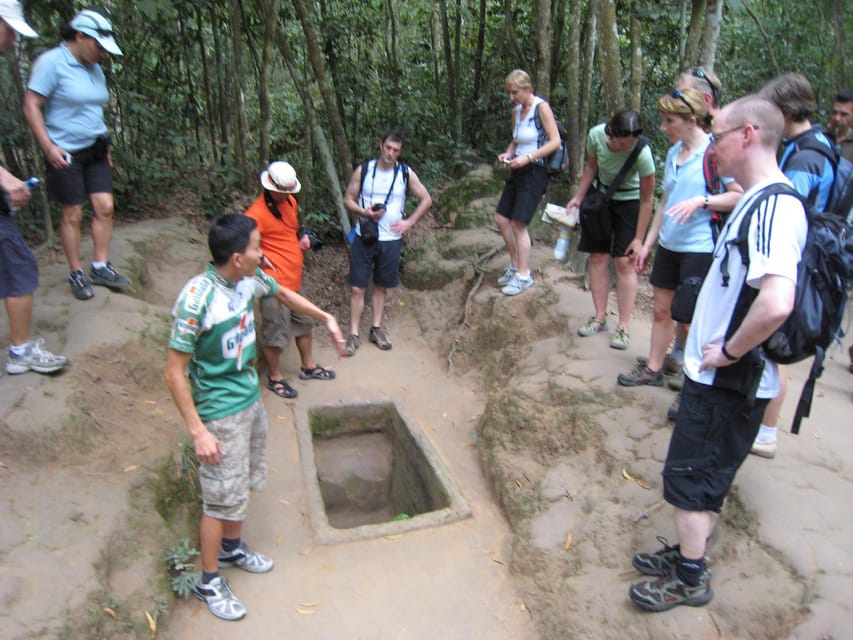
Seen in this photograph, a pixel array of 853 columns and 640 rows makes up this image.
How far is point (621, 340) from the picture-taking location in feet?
14.7

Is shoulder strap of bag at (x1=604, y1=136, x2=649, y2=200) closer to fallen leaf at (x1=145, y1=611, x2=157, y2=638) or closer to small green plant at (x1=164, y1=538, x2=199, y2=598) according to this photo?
small green plant at (x1=164, y1=538, x2=199, y2=598)

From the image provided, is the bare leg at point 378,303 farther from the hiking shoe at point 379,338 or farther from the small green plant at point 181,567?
the small green plant at point 181,567

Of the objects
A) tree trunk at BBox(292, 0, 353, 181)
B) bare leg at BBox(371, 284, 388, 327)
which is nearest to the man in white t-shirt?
bare leg at BBox(371, 284, 388, 327)

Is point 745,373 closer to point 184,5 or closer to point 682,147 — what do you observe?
point 682,147

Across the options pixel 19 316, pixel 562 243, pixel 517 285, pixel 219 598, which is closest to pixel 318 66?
pixel 517 285

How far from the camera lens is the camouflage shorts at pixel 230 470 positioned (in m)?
2.90

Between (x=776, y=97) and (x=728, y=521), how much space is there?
2.04m

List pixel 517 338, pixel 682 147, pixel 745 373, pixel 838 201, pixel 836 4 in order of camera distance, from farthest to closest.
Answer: pixel 836 4
pixel 517 338
pixel 682 147
pixel 838 201
pixel 745 373

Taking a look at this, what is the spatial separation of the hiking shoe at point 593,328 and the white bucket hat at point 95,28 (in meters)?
3.72

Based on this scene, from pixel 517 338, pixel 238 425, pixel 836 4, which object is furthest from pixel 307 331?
pixel 836 4

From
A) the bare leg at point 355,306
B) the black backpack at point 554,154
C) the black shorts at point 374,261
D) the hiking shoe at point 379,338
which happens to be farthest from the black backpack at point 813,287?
the hiking shoe at point 379,338

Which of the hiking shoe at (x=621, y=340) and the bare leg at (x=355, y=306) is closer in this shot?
the hiking shoe at (x=621, y=340)

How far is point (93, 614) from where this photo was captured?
2.61 m

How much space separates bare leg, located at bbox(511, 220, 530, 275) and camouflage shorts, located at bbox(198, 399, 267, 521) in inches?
117
